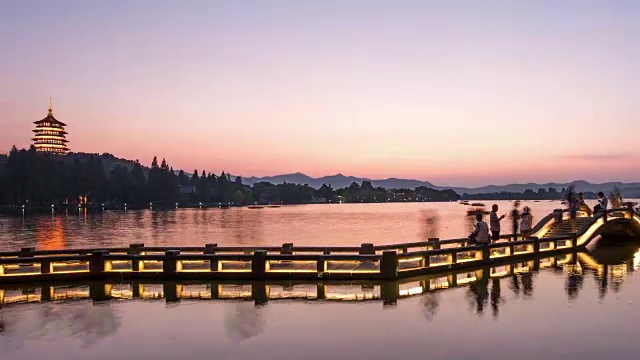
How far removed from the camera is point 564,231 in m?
34.5

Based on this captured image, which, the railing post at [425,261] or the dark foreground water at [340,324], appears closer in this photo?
the dark foreground water at [340,324]

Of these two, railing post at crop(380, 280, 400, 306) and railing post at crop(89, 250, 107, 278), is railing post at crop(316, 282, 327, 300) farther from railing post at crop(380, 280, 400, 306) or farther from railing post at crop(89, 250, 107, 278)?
railing post at crop(89, 250, 107, 278)

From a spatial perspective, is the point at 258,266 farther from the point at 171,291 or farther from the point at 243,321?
the point at 243,321

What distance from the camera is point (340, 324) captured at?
1380 cm

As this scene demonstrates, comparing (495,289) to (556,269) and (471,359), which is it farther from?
(471,359)

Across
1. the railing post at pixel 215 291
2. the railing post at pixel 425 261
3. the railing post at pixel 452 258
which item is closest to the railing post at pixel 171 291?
the railing post at pixel 215 291

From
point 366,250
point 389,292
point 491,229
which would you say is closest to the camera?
point 389,292

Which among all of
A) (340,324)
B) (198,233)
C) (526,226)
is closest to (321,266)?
(340,324)

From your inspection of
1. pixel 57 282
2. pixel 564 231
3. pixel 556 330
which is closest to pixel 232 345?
pixel 556 330

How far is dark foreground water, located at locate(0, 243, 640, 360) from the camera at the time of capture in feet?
37.5

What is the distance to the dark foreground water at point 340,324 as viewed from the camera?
11.4 meters

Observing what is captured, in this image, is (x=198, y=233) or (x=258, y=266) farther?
(x=198, y=233)

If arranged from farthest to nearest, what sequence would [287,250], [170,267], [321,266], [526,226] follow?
[526,226]
[287,250]
[170,267]
[321,266]

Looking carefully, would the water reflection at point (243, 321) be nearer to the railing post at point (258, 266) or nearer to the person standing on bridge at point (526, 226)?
the railing post at point (258, 266)
